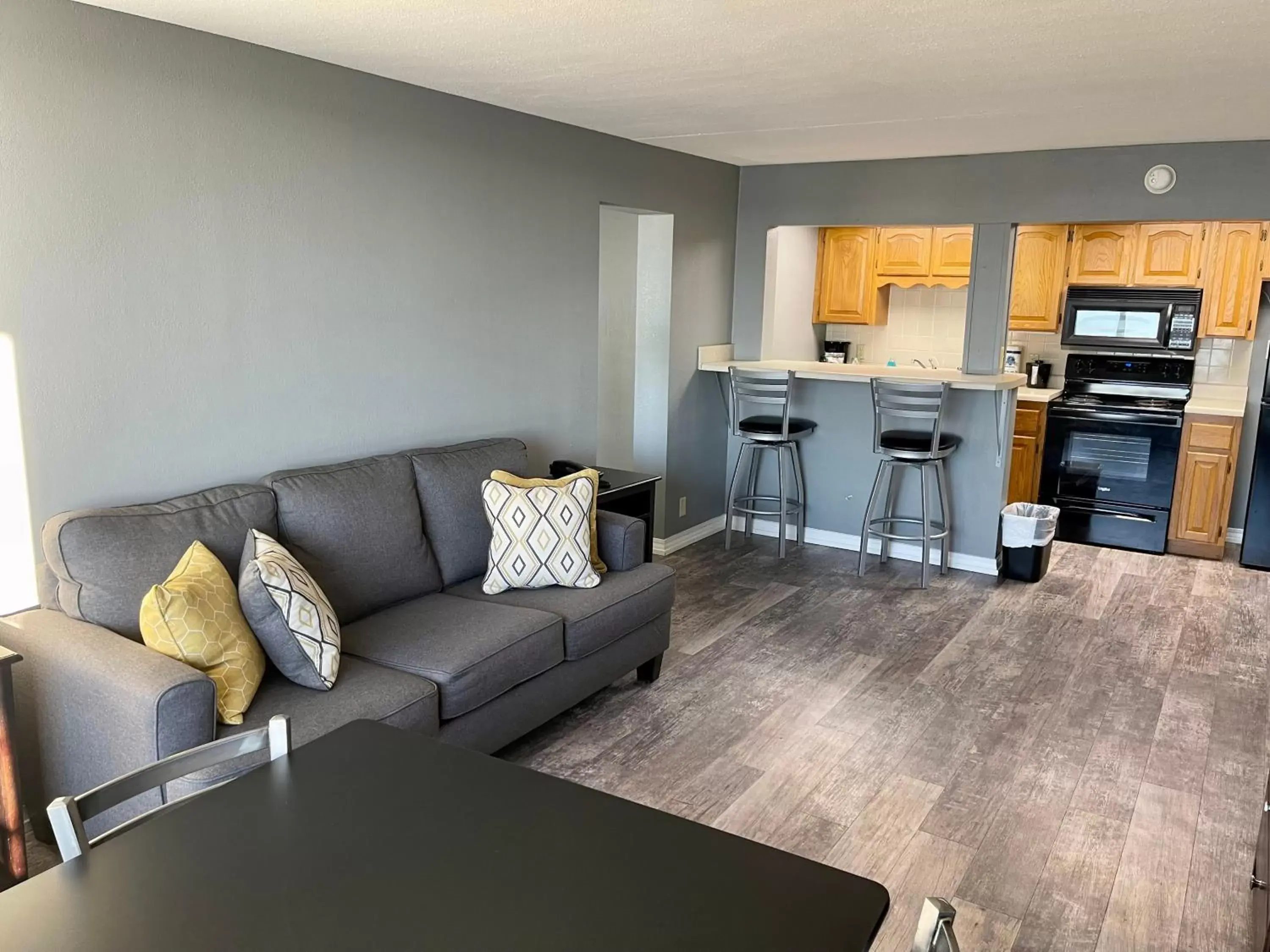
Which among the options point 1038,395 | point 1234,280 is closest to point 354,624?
point 1038,395

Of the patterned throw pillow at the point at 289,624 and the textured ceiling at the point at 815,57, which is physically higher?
the textured ceiling at the point at 815,57

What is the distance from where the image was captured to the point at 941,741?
11.2 feet

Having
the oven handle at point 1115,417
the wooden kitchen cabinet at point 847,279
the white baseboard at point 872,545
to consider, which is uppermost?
the wooden kitchen cabinet at point 847,279

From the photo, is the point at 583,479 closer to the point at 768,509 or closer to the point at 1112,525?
the point at 768,509

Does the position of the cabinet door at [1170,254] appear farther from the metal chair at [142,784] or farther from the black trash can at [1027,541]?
the metal chair at [142,784]

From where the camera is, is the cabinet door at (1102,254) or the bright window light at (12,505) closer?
the bright window light at (12,505)

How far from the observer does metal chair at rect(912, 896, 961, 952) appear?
1134mm

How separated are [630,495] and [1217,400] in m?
4.10

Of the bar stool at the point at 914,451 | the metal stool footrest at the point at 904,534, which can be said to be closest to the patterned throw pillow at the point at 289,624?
the bar stool at the point at 914,451

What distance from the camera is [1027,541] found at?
208 inches

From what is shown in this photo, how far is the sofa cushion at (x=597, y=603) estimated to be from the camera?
329 centimetres

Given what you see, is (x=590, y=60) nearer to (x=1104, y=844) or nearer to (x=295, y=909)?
(x=295, y=909)

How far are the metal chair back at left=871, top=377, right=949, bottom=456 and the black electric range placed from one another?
1373 mm

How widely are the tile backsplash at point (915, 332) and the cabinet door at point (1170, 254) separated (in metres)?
1.22
